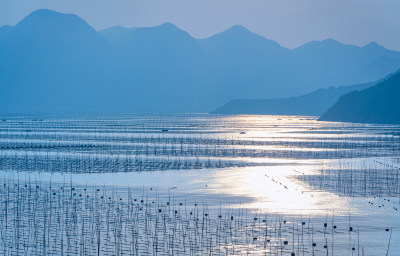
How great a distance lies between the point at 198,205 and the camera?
108 ft

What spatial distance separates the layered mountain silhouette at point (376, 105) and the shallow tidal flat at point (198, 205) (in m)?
101

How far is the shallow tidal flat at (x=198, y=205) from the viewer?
80.6 feet

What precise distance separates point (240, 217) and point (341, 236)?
528cm

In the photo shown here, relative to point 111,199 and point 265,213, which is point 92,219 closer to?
point 111,199

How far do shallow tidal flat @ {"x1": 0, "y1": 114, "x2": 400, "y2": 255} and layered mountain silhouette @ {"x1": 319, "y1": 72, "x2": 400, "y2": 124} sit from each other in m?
101

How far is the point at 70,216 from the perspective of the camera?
96.5 ft

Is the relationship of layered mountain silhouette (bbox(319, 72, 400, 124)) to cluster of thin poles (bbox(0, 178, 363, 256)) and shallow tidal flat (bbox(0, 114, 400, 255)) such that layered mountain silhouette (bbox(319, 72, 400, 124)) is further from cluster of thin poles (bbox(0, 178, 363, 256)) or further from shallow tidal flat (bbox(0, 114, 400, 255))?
cluster of thin poles (bbox(0, 178, 363, 256))

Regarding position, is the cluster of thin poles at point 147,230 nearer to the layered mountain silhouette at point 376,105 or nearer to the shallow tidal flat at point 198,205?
the shallow tidal flat at point 198,205

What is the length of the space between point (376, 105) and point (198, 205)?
138938 mm

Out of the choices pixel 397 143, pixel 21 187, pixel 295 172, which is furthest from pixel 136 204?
pixel 397 143

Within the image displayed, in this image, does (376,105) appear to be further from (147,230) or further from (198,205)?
(147,230)

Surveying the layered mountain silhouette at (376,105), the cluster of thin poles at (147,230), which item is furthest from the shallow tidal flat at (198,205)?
the layered mountain silhouette at (376,105)

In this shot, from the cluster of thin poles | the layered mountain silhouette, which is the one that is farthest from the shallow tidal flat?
the layered mountain silhouette

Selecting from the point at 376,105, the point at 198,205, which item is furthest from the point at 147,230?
the point at 376,105
